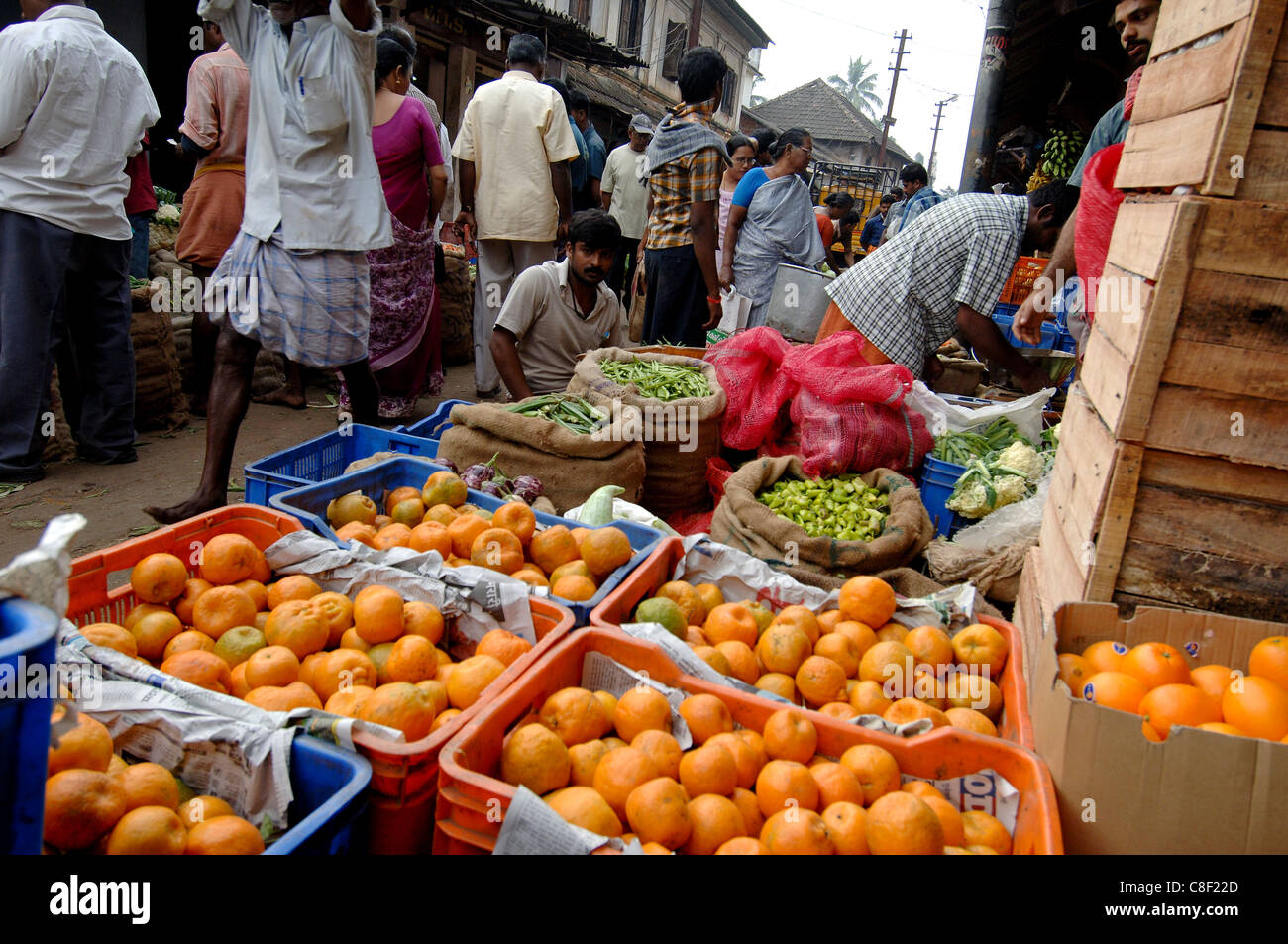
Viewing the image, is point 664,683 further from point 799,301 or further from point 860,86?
point 860,86

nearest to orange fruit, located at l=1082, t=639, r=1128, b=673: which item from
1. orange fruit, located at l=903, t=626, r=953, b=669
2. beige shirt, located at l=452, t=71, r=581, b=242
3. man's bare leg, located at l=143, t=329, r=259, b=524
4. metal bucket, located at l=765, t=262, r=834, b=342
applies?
orange fruit, located at l=903, t=626, r=953, b=669

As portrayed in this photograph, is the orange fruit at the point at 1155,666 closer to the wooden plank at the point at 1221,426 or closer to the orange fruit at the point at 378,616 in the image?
the wooden plank at the point at 1221,426

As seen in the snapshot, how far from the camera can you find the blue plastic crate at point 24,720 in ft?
2.55

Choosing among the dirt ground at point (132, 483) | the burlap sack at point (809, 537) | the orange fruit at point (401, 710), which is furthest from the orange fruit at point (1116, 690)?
the dirt ground at point (132, 483)

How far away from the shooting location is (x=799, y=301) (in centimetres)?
630

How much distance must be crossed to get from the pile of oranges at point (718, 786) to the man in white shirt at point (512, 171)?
14.2 feet

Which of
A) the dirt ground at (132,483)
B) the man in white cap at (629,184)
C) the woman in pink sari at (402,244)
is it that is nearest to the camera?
the dirt ground at (132,483)

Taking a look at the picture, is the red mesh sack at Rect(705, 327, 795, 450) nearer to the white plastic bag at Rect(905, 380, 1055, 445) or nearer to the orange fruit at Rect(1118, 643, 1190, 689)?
the white plastic bag at Rect(905, 380, 1055, 445)

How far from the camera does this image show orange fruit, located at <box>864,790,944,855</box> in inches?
63.8

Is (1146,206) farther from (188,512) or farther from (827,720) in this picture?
(188,512)

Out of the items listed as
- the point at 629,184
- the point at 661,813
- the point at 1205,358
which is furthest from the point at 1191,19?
the point at 629,184

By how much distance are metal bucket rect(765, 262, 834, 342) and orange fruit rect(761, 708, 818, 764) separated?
4720mm
